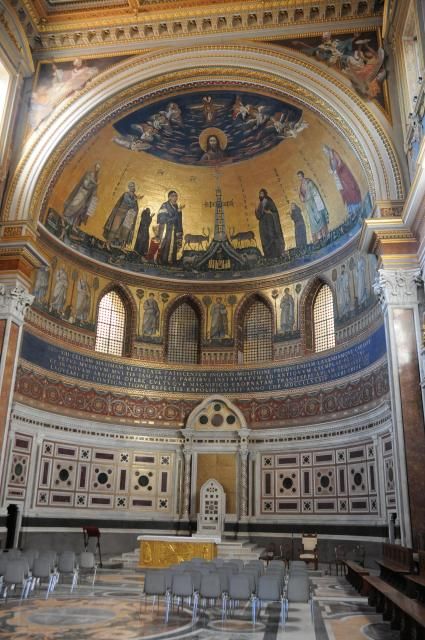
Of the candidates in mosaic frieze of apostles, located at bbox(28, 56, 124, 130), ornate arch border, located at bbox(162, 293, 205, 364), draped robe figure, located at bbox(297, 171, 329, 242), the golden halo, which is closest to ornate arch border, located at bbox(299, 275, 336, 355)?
draped robe figure, located at bbox(297, 171, 329, 242)

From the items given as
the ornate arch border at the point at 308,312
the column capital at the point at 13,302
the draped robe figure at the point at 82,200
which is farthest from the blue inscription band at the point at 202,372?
the draped robe figure at the point at 82,200

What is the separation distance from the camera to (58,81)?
22891 mm

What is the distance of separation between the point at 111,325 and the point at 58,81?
10471mm

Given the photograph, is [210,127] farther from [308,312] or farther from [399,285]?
[399,285]

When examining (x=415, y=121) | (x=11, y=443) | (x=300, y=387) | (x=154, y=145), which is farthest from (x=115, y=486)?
(x=415, y=121)

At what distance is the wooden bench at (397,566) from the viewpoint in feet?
42.3

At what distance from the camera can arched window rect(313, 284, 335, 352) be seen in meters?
25.5

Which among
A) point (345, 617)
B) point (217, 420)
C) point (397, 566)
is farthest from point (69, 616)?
point (217, 420)

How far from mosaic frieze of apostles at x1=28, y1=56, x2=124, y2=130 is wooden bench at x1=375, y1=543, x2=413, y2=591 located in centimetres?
1875

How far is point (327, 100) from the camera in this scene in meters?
21.2

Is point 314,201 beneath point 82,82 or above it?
beneath

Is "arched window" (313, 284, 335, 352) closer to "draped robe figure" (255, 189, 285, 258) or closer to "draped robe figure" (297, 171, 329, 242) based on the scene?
"draped robe figure" (297, 171, 329, 242)

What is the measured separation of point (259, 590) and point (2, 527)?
465 inches

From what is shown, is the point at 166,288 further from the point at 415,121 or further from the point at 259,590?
the point at 259,590
